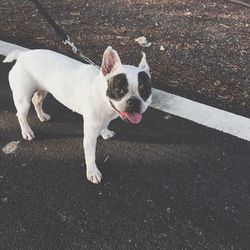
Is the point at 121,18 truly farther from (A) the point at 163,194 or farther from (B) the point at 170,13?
(A) the point at 163,194

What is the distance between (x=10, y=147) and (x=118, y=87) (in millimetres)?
1606

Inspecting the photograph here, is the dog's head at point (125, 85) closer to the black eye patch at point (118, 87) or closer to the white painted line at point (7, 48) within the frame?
the black eye patch at point (118, 87)

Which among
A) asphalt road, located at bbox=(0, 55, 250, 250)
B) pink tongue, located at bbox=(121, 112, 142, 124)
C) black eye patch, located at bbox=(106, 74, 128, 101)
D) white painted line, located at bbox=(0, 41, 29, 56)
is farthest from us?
white painted line, located at bbox=(0, 41, 29, 56)

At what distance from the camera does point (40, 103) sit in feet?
Result: 13.5

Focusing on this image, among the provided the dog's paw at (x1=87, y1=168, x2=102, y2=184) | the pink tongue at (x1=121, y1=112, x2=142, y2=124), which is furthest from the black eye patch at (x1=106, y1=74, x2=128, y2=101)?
the dog's paw at (x1=87, y1=168, x2=102, y2=184)

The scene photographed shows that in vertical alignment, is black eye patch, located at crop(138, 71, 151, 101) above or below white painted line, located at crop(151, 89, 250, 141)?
above

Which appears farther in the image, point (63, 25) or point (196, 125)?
point (63, 25)

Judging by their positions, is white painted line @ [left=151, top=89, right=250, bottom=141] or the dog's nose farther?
white painted line @ [left=151, top=89, right=250, bottom=141]

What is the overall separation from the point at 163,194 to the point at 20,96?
1.49 metres

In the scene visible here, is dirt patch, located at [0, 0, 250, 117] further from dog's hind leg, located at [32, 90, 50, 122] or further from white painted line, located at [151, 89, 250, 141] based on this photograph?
dog's hind leg, located at [32, 90, 50, 122]

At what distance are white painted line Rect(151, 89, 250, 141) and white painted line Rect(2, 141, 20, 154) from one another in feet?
4.90

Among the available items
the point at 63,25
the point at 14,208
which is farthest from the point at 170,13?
the point at 14,208

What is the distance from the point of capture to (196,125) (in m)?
4.27

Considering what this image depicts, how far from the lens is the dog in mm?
2879
